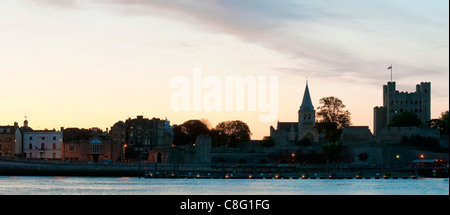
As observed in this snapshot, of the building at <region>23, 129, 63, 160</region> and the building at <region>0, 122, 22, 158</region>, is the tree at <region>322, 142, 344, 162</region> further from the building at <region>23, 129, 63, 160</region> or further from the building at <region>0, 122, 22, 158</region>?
the building at <region>0, 122, 22, 158</region>

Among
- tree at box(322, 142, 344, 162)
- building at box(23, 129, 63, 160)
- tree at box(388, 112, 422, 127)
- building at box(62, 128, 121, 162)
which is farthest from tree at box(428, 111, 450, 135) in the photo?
building at box(23, 129, 63, 160)

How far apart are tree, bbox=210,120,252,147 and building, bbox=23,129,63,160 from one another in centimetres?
2902

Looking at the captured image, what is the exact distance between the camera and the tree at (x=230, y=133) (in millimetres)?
138125

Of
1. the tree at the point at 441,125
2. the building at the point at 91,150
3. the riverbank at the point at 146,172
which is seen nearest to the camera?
the riverbank at the point at 146,172

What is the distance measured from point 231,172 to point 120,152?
21598mm

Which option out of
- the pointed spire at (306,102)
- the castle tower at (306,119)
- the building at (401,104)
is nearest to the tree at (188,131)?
the castle tower at (306,119)

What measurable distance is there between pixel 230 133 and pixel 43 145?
35982 millimetres

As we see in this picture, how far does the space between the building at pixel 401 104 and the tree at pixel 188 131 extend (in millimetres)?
33169

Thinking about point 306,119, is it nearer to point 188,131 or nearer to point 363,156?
point 188,131

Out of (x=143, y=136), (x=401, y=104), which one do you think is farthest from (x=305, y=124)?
(x=143, y=136)

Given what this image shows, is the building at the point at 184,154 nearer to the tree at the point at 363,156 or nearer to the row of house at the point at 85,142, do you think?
the row of house at the point at 85,142

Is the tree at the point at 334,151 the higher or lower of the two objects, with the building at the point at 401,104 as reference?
lower

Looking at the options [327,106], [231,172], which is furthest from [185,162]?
[327,106]
